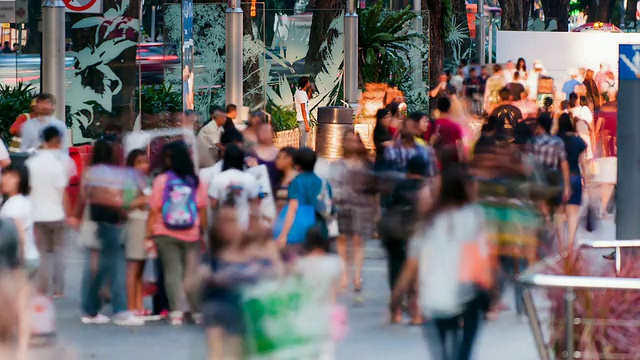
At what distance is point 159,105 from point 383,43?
852 centimetres

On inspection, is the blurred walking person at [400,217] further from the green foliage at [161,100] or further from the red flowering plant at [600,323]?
the green foliage at [161,100]

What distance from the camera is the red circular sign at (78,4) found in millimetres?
16250

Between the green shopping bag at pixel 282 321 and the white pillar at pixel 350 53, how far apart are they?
22156 mm

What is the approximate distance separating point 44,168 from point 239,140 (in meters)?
2.31

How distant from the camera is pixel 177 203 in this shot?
409 inches

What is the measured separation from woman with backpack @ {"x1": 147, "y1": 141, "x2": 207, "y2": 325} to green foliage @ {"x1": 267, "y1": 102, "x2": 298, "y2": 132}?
15.4 m

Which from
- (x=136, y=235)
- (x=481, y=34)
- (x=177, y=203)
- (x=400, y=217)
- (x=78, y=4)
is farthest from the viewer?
(x=481, y=34)

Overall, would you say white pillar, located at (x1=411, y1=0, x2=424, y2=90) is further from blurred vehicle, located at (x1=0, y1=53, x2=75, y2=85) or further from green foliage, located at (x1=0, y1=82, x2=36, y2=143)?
green foliage, located at (x1=0, y1=82, x2=36, y2=143)

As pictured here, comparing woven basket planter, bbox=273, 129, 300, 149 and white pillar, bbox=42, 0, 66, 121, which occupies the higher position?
white pillar, bbox=42, 0, 66, 121

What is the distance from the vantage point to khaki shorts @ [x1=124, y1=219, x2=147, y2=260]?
10938 mm

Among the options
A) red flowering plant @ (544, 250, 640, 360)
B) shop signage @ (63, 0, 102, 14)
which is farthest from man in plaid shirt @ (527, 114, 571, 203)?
red flowering plant @ (544, 250, 640, 360)

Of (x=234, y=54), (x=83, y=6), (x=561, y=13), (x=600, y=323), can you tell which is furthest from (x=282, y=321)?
(x=561, y=13)

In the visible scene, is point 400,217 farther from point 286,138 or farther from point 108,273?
point 286,138

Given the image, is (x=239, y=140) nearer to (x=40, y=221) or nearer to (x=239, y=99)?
(x=40, y=221)
